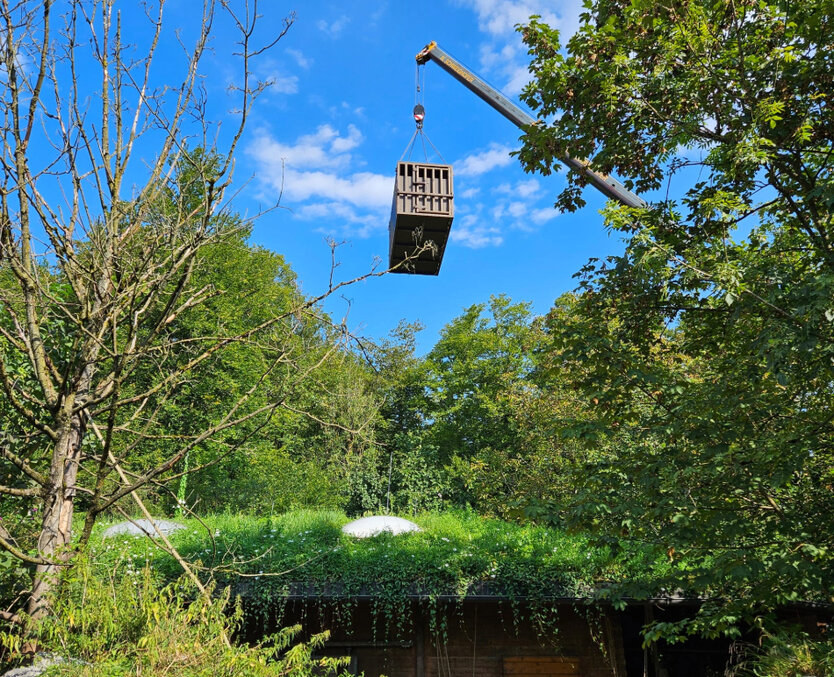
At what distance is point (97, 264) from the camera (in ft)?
9.24

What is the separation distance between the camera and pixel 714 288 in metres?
5.14

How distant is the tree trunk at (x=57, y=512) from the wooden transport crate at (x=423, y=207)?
18.2ft

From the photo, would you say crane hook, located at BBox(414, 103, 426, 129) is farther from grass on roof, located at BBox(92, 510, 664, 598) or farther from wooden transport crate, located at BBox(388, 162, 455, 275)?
grass on roof, located at BBox(92, 510, 664, 598)

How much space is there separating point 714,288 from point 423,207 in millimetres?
4077

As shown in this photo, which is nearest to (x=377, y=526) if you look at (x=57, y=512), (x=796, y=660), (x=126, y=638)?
(x=796, y=660)

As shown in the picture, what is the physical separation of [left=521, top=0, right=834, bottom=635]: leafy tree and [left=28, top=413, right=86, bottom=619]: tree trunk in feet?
13.7

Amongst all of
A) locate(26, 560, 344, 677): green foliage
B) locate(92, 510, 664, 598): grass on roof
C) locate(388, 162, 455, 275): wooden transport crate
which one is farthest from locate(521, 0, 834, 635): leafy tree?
locate(26, 560, 344, 677): green foliage

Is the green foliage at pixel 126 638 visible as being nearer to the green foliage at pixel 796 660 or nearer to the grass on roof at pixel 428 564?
the green foliage at pixel 796 660

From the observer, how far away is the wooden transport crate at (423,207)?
814 cm

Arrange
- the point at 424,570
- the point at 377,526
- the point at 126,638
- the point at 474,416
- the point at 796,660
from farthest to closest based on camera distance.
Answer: the point at 474,416 → the point at 377,526 → the point at 424,570 → the point at 796,660 → the point at 126,638

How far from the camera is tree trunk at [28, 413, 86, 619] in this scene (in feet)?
8.83

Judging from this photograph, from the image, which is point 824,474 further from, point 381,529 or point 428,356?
point 428,356

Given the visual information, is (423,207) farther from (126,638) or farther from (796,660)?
(126,638)

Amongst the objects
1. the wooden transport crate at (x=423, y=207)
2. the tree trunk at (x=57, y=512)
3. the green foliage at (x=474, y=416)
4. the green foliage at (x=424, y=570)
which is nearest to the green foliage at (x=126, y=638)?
the tree trunk at (x=57, y=512)
